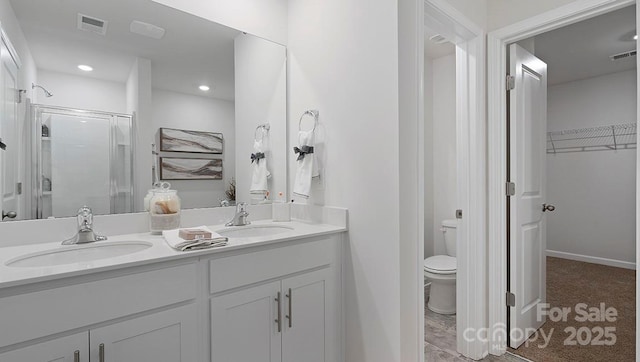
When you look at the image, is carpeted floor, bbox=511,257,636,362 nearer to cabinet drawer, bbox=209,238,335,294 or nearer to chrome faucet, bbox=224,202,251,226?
cabinet drawer, bbox=209,238,335,294

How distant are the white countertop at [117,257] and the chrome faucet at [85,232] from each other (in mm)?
38

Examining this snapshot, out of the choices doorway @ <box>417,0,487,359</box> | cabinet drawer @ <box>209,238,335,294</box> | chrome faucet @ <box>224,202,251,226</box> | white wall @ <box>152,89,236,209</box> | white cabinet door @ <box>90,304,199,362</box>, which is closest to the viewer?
white cabinet door @ <box>90,304,199,362</box>

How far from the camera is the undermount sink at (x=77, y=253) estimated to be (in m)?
1.19

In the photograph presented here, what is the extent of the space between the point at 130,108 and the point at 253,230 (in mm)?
909

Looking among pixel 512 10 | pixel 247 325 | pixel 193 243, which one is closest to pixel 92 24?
Answer: pixel 193 243

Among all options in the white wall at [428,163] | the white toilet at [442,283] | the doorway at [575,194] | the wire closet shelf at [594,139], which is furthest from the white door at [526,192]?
the wire closet shelf at [594,139]

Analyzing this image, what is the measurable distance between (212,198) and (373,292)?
1.06 m

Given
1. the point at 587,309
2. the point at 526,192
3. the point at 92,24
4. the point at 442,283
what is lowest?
the point at 587,309

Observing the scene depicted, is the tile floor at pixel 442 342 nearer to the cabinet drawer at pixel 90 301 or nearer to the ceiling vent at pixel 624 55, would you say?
the cabinet drawer at pixel 90 301

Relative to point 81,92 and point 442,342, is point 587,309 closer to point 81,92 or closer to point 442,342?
point 442,342

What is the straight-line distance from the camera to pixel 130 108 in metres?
1.61

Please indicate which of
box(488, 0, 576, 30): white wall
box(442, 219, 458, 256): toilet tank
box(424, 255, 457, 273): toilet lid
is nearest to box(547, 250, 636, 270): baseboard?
box(442, 219, 458, 256): toilet tank

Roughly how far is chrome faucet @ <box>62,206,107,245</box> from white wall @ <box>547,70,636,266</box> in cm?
522

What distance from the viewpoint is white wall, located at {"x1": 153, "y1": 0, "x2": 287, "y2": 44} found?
1.78m
